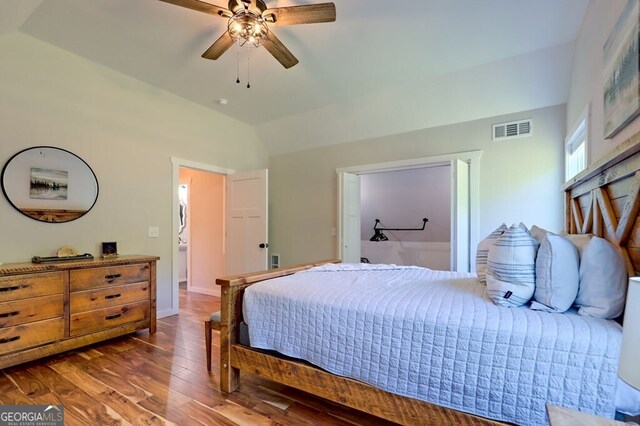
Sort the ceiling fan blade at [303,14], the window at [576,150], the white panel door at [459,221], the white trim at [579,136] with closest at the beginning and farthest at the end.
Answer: the ceiling fan blade at [303,14] < the white trim at [579,136] < the window at [576,150] < the white panel door at [459,221]

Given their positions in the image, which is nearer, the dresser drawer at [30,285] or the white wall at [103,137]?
the dresser drawer at [30,285]

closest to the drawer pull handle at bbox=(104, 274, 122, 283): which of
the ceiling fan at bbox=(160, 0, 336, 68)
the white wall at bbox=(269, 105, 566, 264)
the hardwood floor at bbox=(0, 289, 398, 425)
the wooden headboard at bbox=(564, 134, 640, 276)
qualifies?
the hardwood floor at bbox=(0, 289, 398, 425)

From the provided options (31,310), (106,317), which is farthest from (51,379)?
(106,317)

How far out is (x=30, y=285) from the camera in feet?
8.10

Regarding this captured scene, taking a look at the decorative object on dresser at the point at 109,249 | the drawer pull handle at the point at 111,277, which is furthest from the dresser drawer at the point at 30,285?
the decorative object on dresser at the point at 109,249

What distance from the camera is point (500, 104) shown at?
336 cm

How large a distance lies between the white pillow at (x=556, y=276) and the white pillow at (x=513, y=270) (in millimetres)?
41

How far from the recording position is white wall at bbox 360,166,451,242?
Result: 5809mm

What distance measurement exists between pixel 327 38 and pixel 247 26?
0.84 m

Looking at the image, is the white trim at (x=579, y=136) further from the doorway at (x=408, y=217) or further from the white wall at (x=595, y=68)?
the doorway at (x=408, y=217)

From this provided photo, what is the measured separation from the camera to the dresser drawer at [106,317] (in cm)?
275

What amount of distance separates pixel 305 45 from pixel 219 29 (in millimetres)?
740

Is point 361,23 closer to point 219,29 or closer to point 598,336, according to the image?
point 219,29

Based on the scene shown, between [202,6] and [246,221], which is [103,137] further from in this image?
[202,6]
